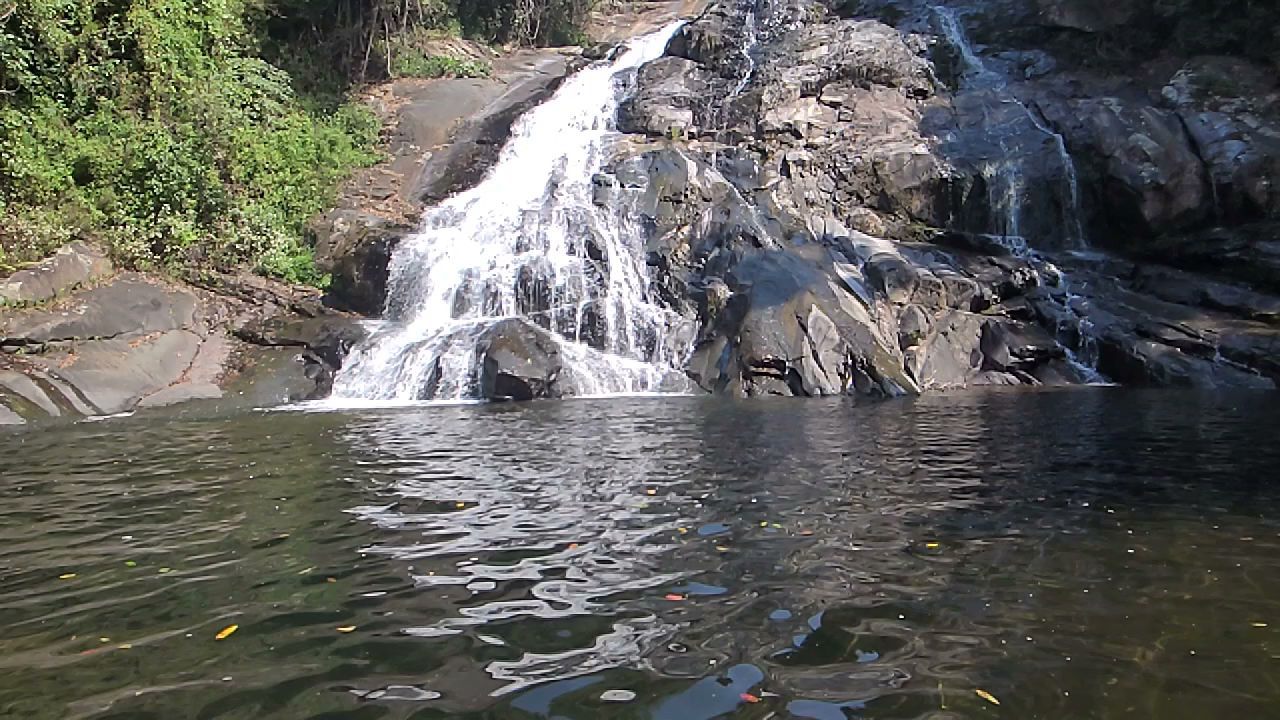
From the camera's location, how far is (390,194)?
24.9 m

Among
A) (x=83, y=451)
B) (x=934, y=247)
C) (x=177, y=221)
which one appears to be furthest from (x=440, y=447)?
(x=934, y=247)

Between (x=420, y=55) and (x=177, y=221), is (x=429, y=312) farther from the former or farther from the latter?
(x=420, y=55)

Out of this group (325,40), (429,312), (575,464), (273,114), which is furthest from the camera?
(325,40)

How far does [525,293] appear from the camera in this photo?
754 inches

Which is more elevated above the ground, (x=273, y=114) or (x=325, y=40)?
(x=325, y=40)

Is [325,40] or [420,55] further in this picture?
[420,55]

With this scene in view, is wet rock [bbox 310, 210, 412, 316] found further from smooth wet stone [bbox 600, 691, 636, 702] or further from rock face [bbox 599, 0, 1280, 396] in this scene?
smooth wet stone [bbox 600, 691, 636, 702]

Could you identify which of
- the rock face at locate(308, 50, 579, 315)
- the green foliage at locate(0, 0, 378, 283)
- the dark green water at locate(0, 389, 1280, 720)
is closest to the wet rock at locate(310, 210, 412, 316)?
the rock face at locate(308, 50, 579, 315)

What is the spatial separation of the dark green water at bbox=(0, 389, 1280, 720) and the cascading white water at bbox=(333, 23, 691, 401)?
7503 mm

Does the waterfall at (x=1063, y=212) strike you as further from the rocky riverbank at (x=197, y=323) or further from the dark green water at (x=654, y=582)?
the rocky riverbank at (x=197, y=323)

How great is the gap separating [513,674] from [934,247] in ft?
63.5

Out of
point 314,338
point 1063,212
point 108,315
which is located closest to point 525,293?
point 314,338

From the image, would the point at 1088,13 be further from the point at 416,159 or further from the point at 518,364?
the point at 518,364

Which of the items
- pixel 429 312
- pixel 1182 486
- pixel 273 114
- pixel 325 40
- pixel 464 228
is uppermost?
pixel 325 40
